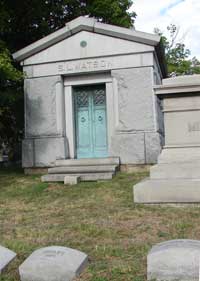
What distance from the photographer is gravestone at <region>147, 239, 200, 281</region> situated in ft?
12.0

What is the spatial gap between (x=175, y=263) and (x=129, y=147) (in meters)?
7.17

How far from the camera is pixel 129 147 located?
10820 millimetres

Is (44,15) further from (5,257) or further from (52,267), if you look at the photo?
(52,267)

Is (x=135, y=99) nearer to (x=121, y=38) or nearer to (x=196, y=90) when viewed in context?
(x=121, y=38)

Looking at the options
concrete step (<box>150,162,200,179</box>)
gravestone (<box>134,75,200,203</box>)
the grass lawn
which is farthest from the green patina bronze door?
concrete step (<box>150,162,200,179</box>)

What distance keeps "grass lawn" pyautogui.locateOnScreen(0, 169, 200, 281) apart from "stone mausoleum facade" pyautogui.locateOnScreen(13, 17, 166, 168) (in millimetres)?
3110

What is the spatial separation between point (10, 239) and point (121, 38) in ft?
24.2

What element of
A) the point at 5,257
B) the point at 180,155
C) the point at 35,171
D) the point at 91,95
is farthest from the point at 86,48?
the point at 5,257

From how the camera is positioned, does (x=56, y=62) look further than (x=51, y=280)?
Yes

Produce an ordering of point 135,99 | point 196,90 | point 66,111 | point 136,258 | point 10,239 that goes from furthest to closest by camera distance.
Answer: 1. point 66,111
2. point 135,99
3. point 196,90
4. point 10,239
5. point 136,258

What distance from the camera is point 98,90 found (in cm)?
1199

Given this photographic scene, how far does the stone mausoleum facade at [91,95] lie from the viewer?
10883mm

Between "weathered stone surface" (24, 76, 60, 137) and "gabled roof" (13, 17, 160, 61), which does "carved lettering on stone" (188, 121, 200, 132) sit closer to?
"gabled roof" (13, 17, 160, 61)

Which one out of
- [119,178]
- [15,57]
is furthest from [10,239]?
[15,57]
